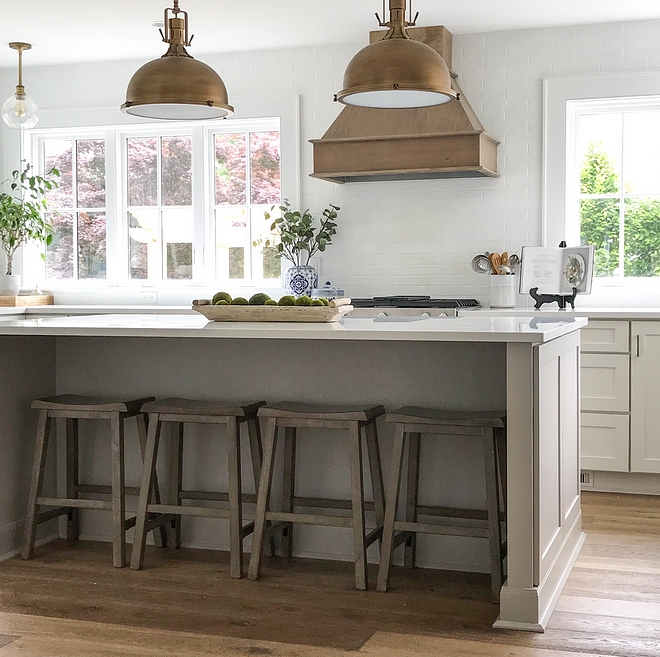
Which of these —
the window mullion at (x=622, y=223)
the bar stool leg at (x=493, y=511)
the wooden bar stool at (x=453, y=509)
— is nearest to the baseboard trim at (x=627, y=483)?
the window mullion at (x=622, y=223)

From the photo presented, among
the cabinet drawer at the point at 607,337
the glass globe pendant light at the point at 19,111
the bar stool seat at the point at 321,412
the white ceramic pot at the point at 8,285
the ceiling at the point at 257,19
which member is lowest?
the bar stool seat at the point at 321,412

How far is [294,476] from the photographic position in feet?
12.0

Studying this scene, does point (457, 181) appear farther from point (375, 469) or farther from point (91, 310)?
point (375, 469)

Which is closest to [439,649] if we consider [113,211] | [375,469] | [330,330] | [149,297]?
[375,469]

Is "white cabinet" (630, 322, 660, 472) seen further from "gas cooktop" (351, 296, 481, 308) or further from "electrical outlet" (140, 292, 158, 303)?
"electrical outlet" (140, 292, 158, 303)

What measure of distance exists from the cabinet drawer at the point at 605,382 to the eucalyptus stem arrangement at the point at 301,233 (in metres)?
1.86

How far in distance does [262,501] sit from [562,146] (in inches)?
128

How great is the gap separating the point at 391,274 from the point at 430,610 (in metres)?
3.18

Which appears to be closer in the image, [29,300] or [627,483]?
[627,483]

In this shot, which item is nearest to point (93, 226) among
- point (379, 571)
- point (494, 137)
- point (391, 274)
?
point (391, 274)

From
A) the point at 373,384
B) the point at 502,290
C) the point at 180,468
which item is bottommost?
the point at 180,468

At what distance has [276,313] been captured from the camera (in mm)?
3527

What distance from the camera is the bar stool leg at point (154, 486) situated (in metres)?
3.75

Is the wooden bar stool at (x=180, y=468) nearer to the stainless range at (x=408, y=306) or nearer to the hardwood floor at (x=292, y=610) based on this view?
the hardwood floor at (x=292, y=610)
